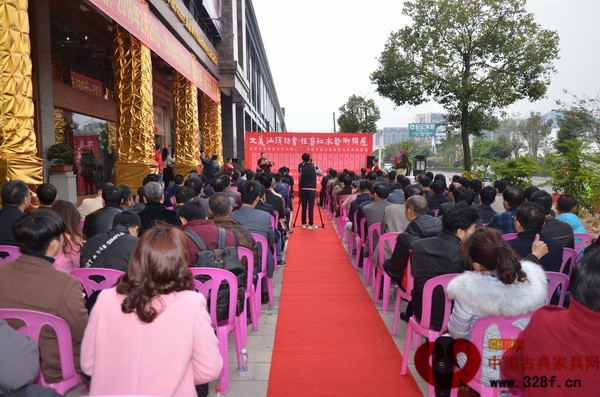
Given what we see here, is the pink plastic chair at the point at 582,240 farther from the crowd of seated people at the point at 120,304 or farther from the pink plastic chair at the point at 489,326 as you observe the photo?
the crowd of seated people at the point at 120,304

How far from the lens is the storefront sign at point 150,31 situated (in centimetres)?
663

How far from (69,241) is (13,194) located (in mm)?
1012

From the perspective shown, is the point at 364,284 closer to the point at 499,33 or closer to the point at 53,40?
the point at 53,40

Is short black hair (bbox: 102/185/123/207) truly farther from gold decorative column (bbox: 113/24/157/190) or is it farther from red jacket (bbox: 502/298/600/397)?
gold decorative column (bbox: 113/24/157/190)

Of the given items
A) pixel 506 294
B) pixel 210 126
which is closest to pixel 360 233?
pixel 506 294

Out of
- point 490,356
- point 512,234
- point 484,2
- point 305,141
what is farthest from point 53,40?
point 484,2

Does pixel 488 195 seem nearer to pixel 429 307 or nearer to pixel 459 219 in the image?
pixel 459 219

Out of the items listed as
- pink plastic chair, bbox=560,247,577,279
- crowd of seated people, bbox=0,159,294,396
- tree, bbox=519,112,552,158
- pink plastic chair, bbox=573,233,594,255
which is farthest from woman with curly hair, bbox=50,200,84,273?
tree, bbox=519,112,552,158

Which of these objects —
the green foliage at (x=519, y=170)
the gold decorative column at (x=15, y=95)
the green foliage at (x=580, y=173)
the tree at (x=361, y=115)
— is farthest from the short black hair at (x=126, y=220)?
the tree at (x=361, y=115)

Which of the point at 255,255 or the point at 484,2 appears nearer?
the point at 255,255

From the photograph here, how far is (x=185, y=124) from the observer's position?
534 inches

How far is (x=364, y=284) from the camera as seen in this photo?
5301 millimetres

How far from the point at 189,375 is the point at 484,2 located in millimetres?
18161

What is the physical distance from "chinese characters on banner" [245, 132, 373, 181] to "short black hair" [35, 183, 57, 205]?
12365mm
